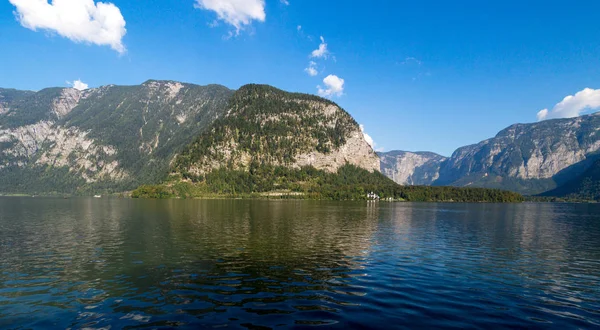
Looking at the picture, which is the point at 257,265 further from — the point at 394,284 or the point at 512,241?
the point at 512,241

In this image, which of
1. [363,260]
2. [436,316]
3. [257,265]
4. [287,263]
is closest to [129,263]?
[257,265]

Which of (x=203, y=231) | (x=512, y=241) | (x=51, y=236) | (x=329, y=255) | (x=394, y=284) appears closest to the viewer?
(x=394, y=284)

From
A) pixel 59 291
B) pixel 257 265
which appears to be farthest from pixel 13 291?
pixel 257 265

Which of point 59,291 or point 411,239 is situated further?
point 411,239

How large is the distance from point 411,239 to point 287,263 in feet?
94.1

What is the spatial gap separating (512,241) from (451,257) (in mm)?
24691

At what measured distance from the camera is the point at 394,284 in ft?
92.5

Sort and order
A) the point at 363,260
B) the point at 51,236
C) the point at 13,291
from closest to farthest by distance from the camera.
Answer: the point at 13,291
the point at 363,260
the point at 51,236

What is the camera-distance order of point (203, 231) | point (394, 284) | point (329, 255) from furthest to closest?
point (203, 231) → point (329, 255) → point (394, 284)

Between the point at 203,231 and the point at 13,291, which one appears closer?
the point at 13,291

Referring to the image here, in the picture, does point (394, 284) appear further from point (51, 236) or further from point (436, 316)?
point (51, 236)

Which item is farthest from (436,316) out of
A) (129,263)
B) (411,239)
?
(411,239)

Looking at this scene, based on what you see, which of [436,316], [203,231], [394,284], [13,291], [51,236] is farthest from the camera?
[203,231]

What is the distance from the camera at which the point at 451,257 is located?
41.1 m
